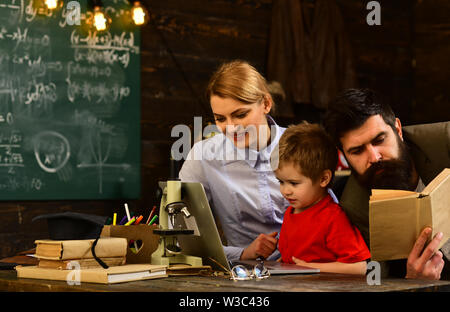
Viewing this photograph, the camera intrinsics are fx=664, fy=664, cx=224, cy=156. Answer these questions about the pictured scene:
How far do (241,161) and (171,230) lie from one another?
2.75 feet

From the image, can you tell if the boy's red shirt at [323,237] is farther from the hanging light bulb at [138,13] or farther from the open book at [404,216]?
the hanging light bulb at [138,13]

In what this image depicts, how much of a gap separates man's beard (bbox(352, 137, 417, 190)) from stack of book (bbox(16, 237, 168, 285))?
781 millimetres

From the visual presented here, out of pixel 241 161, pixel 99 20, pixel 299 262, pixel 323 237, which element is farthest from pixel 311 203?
pixel 99 20

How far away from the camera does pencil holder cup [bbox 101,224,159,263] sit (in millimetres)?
2002

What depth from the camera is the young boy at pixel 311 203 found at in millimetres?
2143

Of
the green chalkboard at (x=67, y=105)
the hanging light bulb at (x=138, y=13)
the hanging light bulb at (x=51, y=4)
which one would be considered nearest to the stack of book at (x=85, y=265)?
the green chalkboard at (x=67, y=105)

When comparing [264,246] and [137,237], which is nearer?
[137,237]

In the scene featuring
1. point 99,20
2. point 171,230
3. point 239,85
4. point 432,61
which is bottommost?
point 171,230

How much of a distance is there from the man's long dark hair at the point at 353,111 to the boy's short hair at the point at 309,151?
0.05 metres

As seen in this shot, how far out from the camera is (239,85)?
2.48 metres

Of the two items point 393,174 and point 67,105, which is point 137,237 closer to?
point 393,174

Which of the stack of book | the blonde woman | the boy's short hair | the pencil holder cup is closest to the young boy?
the boy's short hair

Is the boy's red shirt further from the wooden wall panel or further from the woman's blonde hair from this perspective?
the wooden wall panel
